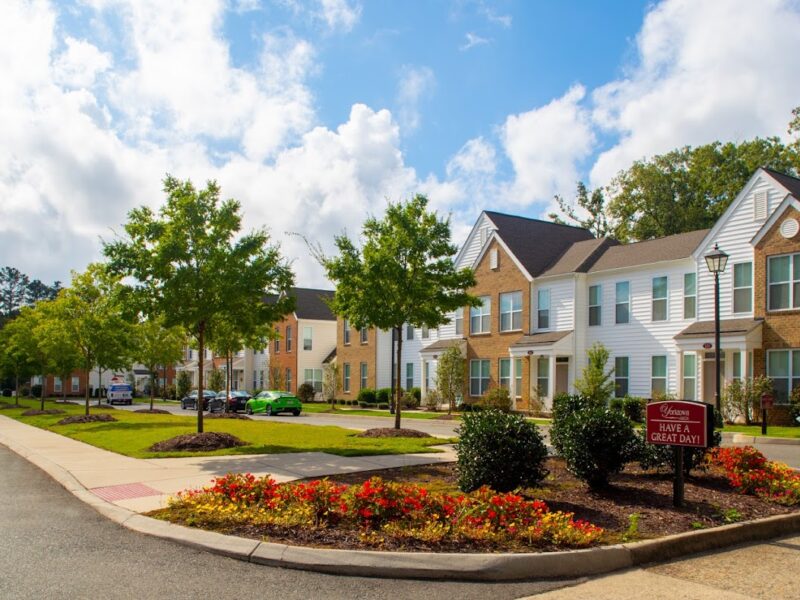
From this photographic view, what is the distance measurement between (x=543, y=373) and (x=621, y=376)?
4189mm

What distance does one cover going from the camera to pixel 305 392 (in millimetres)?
54406

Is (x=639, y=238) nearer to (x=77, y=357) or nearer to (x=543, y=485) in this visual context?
(x=77, y=357)

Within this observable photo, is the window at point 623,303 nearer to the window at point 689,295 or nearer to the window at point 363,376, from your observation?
the window at point 689,295

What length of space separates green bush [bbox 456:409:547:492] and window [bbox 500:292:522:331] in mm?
27346

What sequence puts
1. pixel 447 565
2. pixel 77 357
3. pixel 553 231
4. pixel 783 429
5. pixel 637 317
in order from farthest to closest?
pixel 553 231 → pixel 77 357 → pixel 637 317 → pixel 783 429 → pixel 447 565

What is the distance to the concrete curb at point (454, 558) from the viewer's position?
646cm

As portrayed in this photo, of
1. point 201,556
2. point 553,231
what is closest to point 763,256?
point 553,231

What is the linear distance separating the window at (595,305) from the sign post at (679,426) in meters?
24.7

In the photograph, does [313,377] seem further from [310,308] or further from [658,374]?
[658,374]

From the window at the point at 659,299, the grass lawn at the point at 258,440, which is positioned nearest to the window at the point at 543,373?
the window at the point at 659,299

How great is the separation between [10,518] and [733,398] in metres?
23.5

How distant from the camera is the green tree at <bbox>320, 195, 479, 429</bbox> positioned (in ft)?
68.8

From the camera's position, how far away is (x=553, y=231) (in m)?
40.3

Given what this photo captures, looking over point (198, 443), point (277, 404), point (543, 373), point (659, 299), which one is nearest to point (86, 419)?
point (198, 443)
